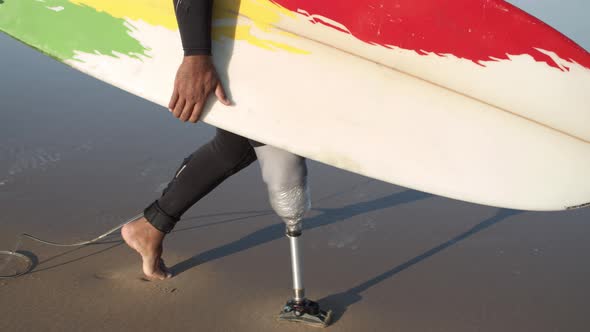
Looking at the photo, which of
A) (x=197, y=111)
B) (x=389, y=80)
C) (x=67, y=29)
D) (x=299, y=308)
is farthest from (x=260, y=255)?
(x=67, y=29)

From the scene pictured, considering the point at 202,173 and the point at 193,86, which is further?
the point at 202,173

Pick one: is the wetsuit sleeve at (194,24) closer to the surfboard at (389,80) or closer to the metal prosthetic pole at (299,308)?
the surfboard at (389,80)

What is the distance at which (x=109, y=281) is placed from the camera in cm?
196

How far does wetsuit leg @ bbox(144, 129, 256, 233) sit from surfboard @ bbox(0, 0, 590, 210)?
0.38ft

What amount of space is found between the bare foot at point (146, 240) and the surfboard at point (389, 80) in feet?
1.31

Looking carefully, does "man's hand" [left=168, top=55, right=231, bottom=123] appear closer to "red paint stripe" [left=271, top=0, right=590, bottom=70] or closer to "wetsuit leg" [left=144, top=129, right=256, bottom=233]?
"wetsuit leg" [left=144, top=129, right=256, bottom=233]

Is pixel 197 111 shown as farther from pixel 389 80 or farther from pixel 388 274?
pixel 388 274

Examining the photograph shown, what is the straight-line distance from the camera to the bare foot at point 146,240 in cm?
190

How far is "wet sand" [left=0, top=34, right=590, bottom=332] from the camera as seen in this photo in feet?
5.89

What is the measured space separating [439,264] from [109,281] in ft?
3.47

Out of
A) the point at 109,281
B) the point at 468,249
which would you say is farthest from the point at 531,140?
the point at 109,281

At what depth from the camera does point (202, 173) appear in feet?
6.02

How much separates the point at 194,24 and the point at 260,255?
829 millimetres

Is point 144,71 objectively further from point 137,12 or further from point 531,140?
point 531,140
